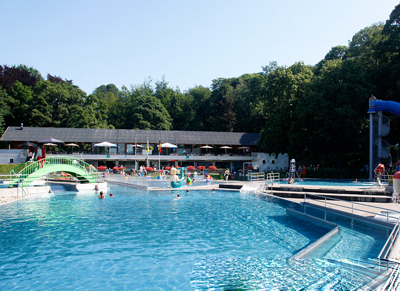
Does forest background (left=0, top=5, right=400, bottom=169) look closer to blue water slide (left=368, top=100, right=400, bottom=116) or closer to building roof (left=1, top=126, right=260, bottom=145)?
blue water slide (left=368, top=100, right=400, bottom=116)

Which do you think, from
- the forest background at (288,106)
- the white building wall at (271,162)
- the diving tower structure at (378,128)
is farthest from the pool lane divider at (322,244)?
the white building wall at (271,162)

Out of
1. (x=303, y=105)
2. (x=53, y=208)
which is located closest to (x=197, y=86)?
(x=303, y=105)

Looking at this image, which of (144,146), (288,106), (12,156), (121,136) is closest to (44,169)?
(12,156)

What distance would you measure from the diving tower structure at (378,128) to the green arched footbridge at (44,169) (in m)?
26.3

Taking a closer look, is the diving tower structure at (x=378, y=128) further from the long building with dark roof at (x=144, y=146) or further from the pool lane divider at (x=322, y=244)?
the pool lane divider at (x=322, y=244)

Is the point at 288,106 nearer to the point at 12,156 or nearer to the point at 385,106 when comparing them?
the point at 385,106

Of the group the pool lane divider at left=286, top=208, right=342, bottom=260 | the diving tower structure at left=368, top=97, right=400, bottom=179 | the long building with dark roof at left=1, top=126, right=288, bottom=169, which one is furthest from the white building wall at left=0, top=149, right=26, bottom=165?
the diving tower structure at left=368, top=97, right=400, bottom=179

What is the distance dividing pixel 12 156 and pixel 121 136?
49.9 ft

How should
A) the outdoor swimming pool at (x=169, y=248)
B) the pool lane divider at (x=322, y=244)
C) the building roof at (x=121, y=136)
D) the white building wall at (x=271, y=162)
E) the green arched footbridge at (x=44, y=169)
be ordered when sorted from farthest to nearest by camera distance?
the white building wall at (x=271, y=162), the building roof at (x=121, y=136), the green arched footbridge at (x=44, y=169), the pool lane divider at (x=322, y=244), the outdoor swimming pool at (x=169, y=248)

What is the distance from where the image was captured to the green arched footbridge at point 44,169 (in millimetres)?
22172

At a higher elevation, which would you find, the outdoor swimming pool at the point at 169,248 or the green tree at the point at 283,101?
the green tree at the point at 283,101

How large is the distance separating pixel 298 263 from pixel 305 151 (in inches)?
1220

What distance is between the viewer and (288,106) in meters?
39.5

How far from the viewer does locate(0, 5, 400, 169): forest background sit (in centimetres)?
3341
